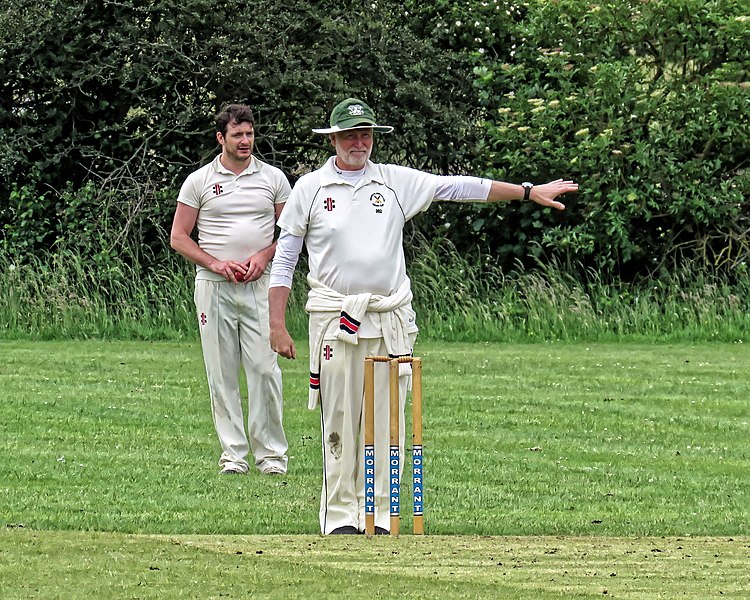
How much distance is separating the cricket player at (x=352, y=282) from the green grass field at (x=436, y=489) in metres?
0.38

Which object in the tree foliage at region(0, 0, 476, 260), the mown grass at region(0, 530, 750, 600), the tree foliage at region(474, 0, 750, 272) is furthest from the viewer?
the tree foliage at region(0, 0, 476, 260)

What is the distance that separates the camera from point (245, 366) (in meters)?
9.83

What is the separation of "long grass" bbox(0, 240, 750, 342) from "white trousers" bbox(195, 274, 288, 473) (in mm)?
7796

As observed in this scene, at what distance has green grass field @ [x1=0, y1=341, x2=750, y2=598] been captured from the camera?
6.45 metres

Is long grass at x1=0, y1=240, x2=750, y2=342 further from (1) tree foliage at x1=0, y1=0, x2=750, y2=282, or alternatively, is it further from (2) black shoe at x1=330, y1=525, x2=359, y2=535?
(2) black shoe at x1=330, y1=525, x2=359, y2=535

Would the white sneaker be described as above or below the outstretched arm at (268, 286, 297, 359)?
below

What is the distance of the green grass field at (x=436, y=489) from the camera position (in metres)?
6.45

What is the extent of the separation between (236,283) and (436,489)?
1719 mm

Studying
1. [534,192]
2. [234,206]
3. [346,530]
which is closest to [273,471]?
[234,206]

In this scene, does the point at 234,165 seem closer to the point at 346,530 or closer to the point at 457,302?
the point at 346,530

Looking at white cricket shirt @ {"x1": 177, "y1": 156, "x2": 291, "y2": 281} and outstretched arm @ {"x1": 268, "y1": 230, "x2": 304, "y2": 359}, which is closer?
outstretched arm @ {"x1": 268, "y1": 230, "x2": 304, "y2": 359}

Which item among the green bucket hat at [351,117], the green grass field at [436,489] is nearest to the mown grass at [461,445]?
the green grass field at [436,489]

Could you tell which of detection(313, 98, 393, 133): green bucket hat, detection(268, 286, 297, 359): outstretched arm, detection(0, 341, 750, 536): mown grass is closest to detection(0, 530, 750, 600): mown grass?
detection(0, 341, 750, 536): mown grass

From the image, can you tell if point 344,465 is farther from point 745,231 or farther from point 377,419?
point 745,231
